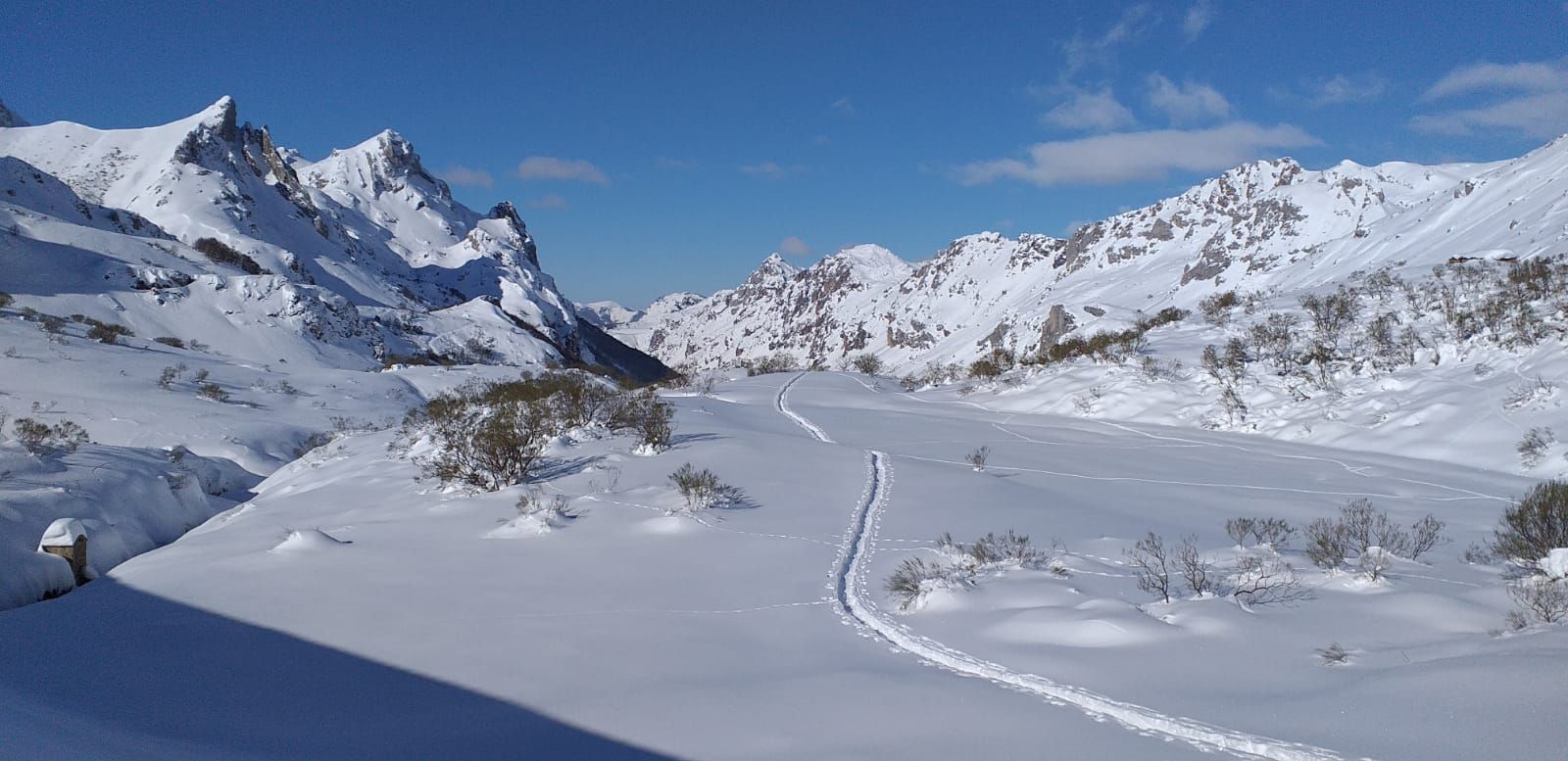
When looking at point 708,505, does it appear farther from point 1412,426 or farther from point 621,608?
point 1412,426

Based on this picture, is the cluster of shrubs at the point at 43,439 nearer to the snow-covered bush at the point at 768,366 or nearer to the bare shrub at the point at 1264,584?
the bare shrub at the point at 1264,584

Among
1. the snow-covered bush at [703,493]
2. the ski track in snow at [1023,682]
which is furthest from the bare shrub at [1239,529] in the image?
the snow-covered bush at [703,493]

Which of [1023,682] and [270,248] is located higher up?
[270,248]

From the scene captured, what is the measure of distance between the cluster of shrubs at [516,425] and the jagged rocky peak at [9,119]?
3266 inches

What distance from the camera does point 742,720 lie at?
4660mm

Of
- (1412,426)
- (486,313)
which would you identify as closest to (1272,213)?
(486,313)

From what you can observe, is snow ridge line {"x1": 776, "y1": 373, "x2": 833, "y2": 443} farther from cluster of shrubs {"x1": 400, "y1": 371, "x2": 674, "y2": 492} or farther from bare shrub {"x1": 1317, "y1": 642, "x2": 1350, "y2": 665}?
bare shrub {"x1": 1317, "y1": 642, "x2": 1350, "y2": 665}

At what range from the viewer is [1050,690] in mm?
4922

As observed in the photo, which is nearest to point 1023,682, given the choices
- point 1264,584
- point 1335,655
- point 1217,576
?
point 1335,655

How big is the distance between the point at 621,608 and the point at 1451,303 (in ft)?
70.6

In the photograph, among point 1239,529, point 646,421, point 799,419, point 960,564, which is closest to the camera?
point 960,564

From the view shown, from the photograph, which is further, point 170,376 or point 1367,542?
point 170,376

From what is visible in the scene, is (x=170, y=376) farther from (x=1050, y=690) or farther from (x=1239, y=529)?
(x=1239, y=529)

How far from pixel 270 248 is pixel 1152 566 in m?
61.4
